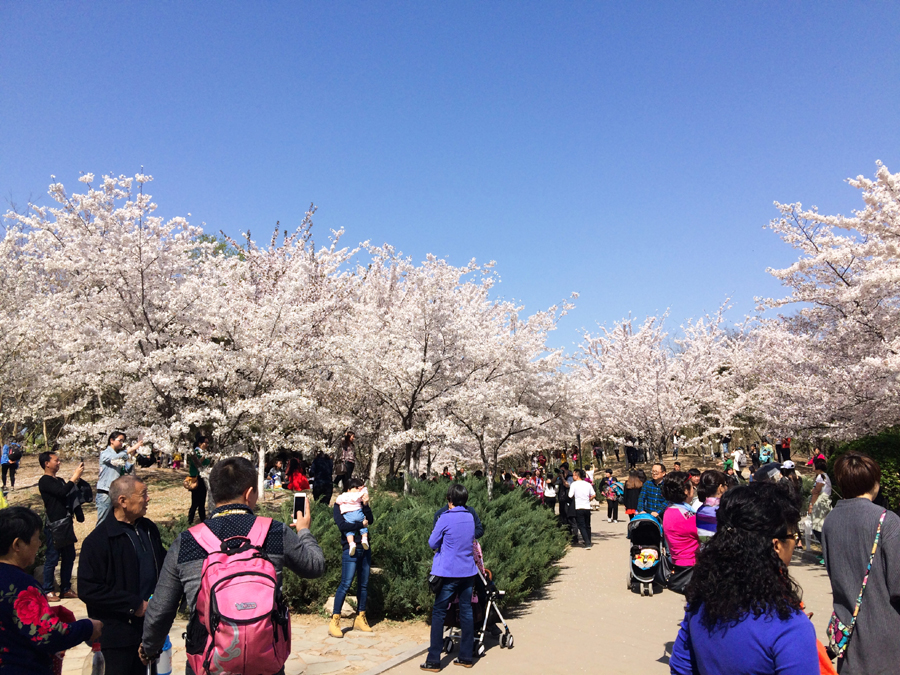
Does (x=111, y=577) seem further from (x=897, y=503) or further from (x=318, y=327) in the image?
(x=318, y=327)

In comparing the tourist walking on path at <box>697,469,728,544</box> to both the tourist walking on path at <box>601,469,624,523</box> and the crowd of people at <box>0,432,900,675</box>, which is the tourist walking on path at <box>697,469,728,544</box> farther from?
the tourist walking on path at <box>601,469,624,523</box>

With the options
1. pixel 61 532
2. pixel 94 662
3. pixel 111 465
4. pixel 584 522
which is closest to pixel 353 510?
pixel 61 532

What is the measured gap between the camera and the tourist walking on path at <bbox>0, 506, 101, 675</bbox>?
8.16 feet

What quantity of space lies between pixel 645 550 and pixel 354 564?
4065mm

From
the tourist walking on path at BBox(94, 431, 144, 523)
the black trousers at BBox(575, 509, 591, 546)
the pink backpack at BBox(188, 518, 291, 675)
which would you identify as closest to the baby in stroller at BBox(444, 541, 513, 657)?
the pink backpack at BBox(188, 518, 291, 675)

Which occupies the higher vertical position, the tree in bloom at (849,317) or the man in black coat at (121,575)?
the tree in bloom at (849,317)

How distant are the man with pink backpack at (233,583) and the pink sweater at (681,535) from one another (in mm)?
3646

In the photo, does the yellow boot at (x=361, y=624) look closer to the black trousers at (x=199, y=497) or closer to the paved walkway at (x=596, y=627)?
the paved walkway at (x=596, y=627)

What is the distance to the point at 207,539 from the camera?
2625mm

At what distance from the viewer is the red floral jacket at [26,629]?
248 centimetres

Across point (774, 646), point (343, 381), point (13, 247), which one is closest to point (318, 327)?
point (343, 381)

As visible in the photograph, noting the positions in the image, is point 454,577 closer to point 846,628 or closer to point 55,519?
point 846,628

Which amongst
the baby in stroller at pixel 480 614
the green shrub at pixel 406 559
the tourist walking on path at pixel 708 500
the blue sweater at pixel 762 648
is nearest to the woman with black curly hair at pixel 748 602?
the blue sweater at pixel 762 648

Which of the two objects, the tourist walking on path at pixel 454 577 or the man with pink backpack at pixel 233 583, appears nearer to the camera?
the man with pink backpack at pixel 233 583
